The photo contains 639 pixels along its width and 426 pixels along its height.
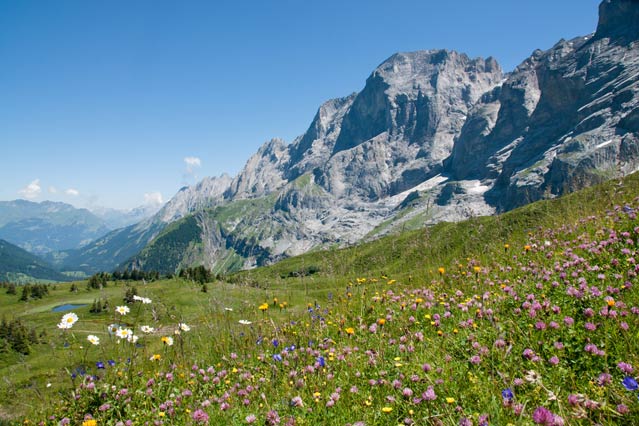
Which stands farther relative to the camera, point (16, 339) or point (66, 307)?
point (66, 307)

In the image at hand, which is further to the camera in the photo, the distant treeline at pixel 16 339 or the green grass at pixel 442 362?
the distant treeline at pixel 16 339

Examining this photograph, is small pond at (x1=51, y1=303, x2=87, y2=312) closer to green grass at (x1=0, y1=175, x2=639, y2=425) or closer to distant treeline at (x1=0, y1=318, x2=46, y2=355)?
distant treeline at (x1=0, y1=318, x2=46, y2=355)

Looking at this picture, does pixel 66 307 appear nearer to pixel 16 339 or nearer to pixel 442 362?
pixel 16 339

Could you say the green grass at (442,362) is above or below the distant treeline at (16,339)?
above

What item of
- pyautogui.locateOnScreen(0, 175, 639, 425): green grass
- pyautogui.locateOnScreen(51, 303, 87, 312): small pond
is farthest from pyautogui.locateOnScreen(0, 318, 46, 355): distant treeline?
pyautogui.locateOnScreen(0, 175, 639, 425): green grass

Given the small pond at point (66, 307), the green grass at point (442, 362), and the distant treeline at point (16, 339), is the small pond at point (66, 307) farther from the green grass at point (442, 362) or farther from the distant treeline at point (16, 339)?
the green grass at point (442, 362)

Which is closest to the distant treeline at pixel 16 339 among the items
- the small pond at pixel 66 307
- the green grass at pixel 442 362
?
the small pond at pixel 66 307

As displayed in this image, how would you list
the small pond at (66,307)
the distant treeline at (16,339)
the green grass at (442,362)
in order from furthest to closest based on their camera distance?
the small pond at (66,307), the distant treeline at (16,339), the green grass at (442,362)

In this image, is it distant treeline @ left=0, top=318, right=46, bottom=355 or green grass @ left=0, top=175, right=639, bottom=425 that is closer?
green grass @ left=0, top=175, right=639, bottom=425

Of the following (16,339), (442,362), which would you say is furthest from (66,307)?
(442,362)

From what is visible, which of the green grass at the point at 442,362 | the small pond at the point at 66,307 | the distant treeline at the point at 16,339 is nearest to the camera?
the green grass at the point at 442,362

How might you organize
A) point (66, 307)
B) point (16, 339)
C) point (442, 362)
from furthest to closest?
point (66, 307) < point (16, 339) < point (442, 362)

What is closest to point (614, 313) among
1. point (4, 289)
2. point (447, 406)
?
point (447, 406)

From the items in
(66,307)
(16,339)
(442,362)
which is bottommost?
(66,307)
